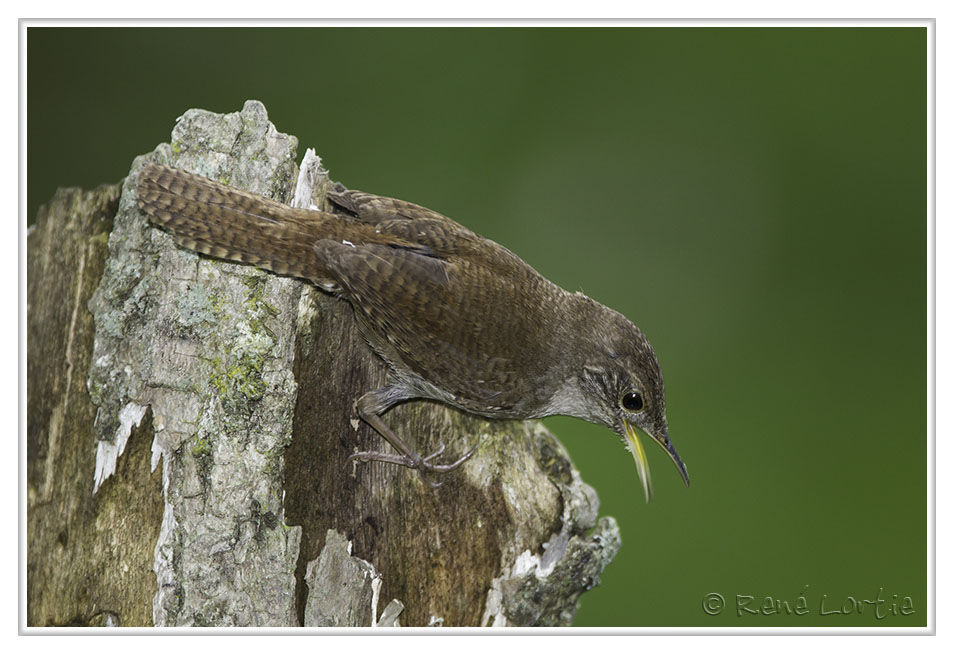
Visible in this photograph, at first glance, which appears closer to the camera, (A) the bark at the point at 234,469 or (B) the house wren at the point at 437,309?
(A) the bark at the point at 234,469

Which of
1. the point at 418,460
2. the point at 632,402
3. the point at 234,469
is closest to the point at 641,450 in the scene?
the point at 632,402

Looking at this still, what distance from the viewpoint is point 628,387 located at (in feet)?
12.0

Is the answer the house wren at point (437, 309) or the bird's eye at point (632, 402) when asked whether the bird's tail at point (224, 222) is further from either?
the bird's eye at point (632, 402)

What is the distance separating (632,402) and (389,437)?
50.4 inches

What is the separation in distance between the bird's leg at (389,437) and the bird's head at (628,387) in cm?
83

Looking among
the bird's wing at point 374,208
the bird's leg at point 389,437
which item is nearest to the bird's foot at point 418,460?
the bird's leg at point 389,437

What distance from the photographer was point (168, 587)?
2.72m

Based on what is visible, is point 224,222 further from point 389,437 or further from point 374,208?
point 389,437

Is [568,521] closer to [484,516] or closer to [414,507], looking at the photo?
[484,516]

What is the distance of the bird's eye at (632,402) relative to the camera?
3.66 meters

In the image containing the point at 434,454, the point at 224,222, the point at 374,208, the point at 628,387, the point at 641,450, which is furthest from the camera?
the point at 641,450
